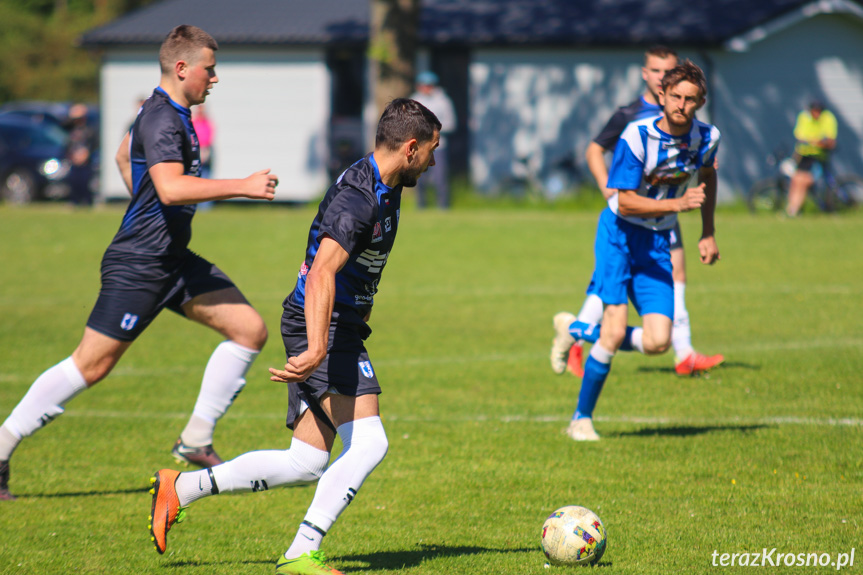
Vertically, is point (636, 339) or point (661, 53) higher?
point (661, 53)

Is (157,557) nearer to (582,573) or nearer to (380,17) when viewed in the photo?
(582,573)

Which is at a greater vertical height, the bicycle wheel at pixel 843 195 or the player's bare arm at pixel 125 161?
the player's bare arm at pixel 125 161

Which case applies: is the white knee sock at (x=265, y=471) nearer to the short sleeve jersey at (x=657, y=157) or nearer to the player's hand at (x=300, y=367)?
the player's hand at (x=300, y=367)

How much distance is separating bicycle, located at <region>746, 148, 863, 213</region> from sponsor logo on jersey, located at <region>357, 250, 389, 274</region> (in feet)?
57.3

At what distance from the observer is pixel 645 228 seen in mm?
6504

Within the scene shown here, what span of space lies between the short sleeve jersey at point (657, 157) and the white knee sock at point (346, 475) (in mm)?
2714

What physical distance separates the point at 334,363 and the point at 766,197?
18550 millimetres

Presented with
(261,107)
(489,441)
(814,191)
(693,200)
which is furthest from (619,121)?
(261,107)

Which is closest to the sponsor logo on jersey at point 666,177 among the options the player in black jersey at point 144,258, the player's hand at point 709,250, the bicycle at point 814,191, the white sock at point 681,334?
the player's hand at point 709,250

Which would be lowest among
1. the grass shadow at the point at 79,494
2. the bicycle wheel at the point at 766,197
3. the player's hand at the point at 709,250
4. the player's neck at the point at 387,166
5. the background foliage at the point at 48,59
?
the grass shadow at the point at 79,494

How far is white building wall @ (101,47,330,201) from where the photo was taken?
89.6 feet

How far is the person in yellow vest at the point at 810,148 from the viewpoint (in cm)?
1981

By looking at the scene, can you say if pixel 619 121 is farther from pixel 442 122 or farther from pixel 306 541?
pixel 442 122

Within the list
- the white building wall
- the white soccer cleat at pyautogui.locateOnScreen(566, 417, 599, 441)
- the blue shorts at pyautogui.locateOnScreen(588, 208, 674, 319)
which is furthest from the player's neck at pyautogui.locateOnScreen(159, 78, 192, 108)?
the white building wall
